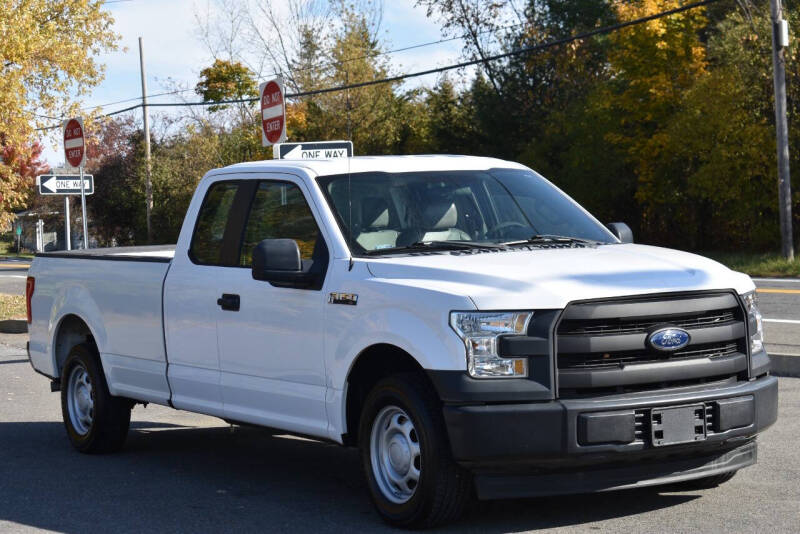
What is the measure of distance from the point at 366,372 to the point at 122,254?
333cm

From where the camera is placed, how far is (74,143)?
17.6m

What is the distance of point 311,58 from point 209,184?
43476mm

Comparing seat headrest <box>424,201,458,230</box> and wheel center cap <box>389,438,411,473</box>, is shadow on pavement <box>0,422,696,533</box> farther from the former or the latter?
seat headrest <box>424,201,458,230</box>

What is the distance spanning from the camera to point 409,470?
20.1 feet

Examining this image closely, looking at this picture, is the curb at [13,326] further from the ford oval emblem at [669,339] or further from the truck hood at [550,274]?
the ford oval emblem at [669,339]

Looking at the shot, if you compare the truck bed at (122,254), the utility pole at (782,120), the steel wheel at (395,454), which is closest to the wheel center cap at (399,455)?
the steel wheel at (395,454)

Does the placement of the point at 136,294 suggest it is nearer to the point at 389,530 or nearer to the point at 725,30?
the point at 389,530

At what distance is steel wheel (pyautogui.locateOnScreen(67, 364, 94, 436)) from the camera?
8.95m

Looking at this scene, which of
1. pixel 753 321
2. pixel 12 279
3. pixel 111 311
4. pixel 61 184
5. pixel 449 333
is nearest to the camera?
pixel 449 333

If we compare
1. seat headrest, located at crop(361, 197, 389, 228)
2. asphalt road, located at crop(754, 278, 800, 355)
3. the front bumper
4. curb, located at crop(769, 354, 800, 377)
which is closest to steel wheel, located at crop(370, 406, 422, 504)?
the front bumper

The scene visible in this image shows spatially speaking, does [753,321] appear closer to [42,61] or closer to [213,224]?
[213,224]

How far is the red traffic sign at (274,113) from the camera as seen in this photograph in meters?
13.8

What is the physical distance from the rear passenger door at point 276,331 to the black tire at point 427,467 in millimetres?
692

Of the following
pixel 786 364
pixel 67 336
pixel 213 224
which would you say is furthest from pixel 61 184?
pixel 786 364
